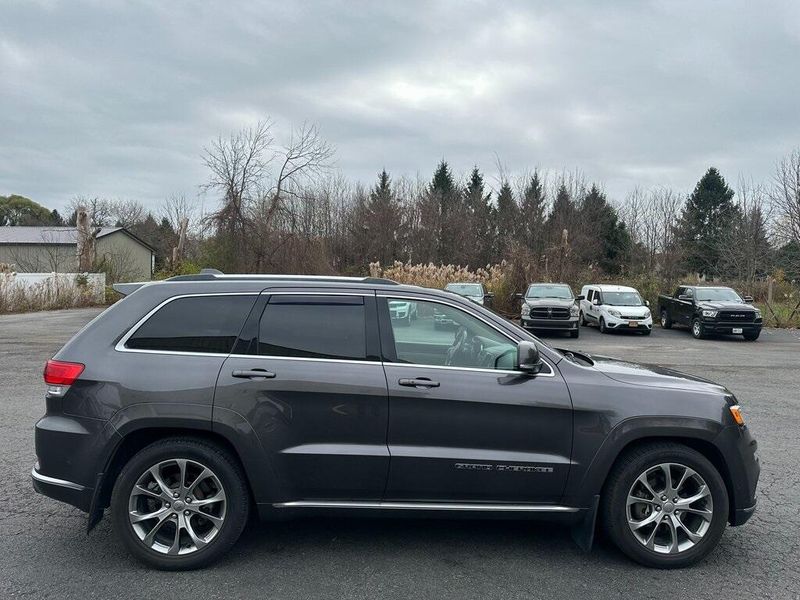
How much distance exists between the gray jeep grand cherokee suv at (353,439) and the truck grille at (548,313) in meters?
15.7

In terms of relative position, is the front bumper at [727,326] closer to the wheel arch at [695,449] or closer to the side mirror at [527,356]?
the wheel arch at [695,449]

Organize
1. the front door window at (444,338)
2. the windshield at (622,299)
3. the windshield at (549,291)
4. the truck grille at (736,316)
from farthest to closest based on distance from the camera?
1. the windshield at (622,299)
2. the windshield at (549,291)
3. the truck grille at (736,316)
4. the front door window at (444,338)

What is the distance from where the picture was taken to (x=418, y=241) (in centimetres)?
4509

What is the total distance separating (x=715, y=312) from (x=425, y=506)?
750 inches

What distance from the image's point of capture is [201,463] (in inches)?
139

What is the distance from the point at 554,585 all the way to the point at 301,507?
159cm

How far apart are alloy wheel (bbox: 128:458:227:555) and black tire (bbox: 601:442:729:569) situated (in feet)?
7.97

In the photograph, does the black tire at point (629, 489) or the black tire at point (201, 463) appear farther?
the black tire at point (629, 489)

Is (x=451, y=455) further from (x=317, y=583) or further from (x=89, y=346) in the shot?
(x=89, y=346)

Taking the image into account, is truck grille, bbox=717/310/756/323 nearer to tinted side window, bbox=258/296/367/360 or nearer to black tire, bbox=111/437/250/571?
tinted side window, bbox=258/296/367/360

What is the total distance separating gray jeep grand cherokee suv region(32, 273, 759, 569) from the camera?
11.6ft

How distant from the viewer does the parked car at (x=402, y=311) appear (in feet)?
12.6

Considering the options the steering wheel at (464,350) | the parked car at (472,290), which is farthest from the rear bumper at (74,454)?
the parked car at (472,290)

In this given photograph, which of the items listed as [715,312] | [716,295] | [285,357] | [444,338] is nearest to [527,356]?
[444,338]
